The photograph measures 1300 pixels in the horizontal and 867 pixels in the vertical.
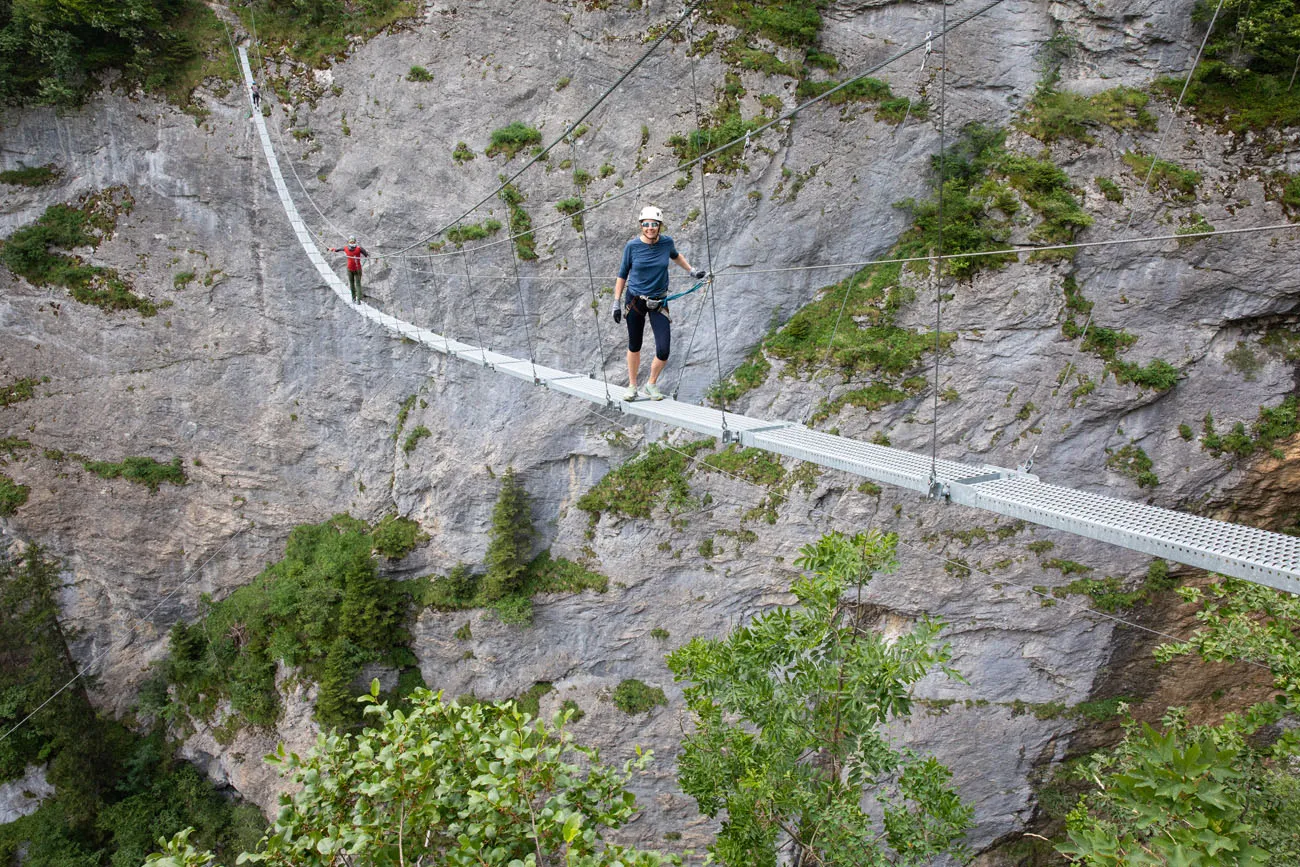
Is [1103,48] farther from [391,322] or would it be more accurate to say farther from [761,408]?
[391,322]

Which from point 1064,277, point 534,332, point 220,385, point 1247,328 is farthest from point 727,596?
point 220,385

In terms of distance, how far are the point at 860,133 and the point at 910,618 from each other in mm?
5796

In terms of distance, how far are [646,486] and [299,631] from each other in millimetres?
5674

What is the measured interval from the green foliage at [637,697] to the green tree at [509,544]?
180cm

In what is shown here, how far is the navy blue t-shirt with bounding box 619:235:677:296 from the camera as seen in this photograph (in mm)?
3922

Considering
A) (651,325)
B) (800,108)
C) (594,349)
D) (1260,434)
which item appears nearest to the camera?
(800,108)

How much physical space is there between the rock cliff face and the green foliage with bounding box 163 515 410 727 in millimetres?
458

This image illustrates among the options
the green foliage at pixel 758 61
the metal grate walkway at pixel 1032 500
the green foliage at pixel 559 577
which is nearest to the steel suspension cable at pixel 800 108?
the green foliage at pixel 758 61

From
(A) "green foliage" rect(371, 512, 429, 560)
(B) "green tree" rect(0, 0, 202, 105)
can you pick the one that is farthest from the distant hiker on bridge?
(B) "green tree" rect(0, 0, 202, 105)

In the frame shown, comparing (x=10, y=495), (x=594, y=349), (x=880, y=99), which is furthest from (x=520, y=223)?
(x=10, y=495)

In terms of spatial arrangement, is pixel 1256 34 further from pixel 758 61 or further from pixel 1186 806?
pixel 1186 806

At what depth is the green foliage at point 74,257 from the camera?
9.23 meters

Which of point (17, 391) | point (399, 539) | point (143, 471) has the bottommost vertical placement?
point (399, 539)

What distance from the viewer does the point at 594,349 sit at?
8.25 metres
